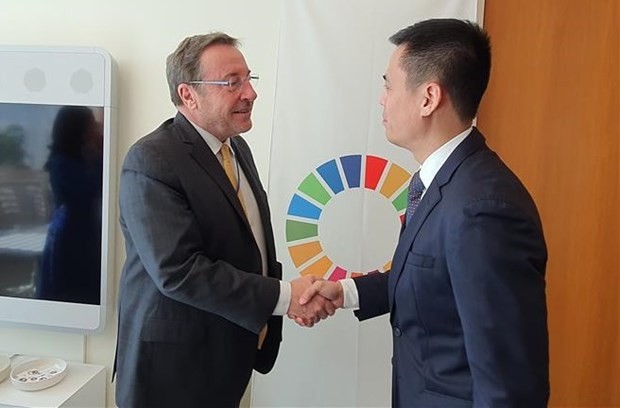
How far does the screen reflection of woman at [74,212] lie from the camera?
2.23 meters

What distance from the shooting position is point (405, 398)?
1.24 m

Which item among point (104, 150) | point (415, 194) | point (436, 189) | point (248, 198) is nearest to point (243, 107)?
point (248, 198)

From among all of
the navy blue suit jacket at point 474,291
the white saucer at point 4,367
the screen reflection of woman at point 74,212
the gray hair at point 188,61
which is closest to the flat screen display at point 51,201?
the screen reflection of woman at point 74,212

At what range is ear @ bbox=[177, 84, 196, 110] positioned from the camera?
161 centimetres

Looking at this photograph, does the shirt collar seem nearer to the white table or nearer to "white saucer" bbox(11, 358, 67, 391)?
the white table

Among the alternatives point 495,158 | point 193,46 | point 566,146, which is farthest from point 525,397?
point 566,146

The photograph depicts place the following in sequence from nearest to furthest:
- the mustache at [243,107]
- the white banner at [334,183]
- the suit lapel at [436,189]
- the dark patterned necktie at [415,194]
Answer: the suit lapel at [436,189], the dark patterned necktie at [415,194], the mustache at [243,107], the white banner at [334,183]

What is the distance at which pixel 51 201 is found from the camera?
2.29m

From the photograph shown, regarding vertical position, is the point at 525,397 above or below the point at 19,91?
below

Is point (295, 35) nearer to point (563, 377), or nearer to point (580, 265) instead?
point (580, 265)

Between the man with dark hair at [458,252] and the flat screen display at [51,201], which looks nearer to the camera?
the man with dark hair at [458,252]

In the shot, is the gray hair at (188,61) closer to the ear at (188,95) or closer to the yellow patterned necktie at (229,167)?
the ear at (188,95)

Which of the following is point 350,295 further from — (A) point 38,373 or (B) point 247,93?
(A) point 38,373

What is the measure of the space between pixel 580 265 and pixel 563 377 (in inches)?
18.3
